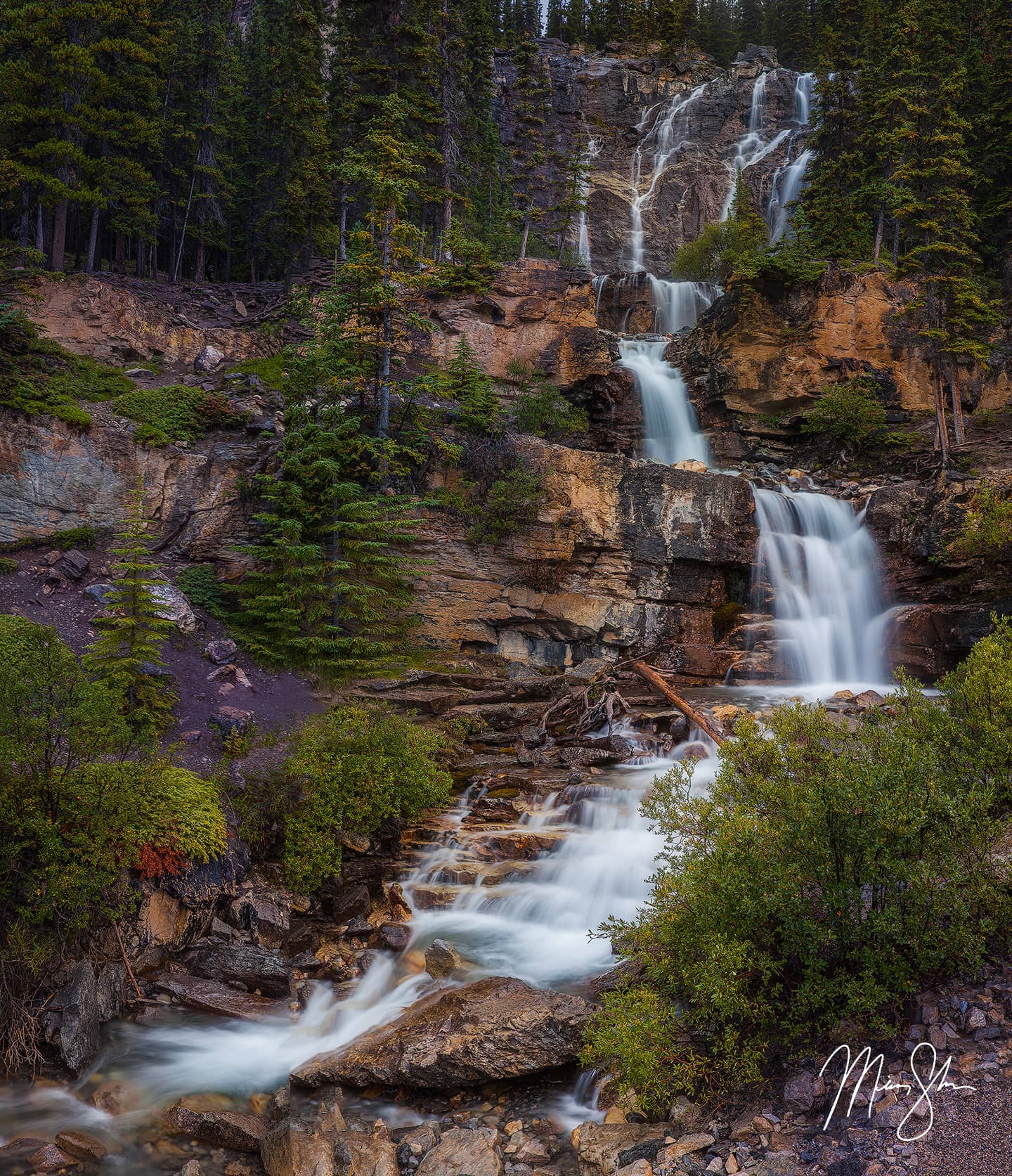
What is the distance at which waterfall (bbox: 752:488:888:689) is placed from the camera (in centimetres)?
2020

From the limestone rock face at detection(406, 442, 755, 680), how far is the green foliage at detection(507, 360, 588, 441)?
11.3ft

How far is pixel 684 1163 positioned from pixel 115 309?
1033 inches

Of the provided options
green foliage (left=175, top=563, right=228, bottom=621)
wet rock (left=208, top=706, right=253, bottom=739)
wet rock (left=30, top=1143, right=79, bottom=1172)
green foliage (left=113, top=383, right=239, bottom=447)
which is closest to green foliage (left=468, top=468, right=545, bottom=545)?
green foliage (left=175, top=563, right=228, bottom=621)

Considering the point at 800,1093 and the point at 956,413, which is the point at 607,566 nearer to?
the point at 956,413

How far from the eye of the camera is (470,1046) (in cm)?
698

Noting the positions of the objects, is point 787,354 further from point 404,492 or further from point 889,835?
point 889,835

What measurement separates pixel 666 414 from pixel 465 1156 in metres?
25.9

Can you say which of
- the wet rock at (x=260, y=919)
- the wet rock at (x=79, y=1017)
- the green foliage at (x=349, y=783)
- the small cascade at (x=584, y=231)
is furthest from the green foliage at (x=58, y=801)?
the small cascade at (x=584, y=231)

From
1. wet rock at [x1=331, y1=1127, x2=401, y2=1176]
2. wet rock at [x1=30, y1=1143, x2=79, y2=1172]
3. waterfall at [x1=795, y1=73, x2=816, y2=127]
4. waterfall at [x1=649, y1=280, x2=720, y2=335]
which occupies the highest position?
waterfall at [x1=795, y1=73, x2=816, y2=127]

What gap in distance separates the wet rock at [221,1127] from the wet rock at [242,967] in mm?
1798

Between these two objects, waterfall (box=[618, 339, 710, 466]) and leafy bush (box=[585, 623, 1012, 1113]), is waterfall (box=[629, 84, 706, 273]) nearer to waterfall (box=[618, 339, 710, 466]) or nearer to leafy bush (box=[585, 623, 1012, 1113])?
waterfall (box=[618, 339, 710, 466])

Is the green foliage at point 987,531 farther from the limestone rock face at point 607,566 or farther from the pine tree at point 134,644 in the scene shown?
the pine tree at point 134,644

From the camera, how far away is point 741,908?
573 cm

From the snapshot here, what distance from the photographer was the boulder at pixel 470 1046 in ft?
22.8
